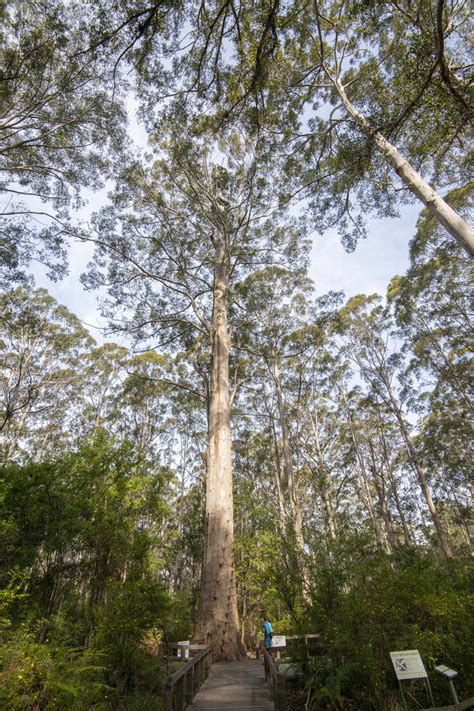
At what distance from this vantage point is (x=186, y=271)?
467 inches

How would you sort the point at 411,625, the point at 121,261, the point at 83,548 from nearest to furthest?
the point at 411,625
the point at 83,548
the point at 121,261

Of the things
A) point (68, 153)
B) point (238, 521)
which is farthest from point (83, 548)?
point (238, 521)

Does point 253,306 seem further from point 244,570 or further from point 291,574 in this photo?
point 291,574

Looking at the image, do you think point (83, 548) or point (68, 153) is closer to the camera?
point (83, 548)

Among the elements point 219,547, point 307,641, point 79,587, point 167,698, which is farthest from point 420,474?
point 167,698

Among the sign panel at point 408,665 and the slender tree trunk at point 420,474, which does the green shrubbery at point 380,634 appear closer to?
the sign panel at point 408,665

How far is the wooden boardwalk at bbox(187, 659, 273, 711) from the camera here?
3730 millimetres

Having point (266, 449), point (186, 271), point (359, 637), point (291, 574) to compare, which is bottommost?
point (359, 637)

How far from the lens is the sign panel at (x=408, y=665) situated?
8.91 ft

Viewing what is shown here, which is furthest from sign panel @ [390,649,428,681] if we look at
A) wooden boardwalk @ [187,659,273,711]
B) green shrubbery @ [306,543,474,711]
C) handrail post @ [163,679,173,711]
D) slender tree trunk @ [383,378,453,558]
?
slender tree trunk @ [383,378,453,558]

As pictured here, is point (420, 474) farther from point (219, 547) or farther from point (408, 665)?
point (408, 665)

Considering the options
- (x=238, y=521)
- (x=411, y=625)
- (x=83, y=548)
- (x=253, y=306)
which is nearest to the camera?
(x=411, y=625)

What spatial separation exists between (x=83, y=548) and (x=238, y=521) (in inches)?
502

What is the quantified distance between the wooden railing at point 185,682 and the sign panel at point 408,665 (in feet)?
6.12
